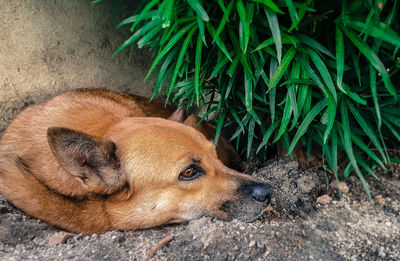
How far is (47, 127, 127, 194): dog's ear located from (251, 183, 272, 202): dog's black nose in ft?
2.94

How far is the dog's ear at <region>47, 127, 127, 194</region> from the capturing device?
220cm

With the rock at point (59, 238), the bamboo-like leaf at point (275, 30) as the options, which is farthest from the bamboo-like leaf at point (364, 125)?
the rock at point (59, 238)

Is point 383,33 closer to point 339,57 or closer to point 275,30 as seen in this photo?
point 339,57

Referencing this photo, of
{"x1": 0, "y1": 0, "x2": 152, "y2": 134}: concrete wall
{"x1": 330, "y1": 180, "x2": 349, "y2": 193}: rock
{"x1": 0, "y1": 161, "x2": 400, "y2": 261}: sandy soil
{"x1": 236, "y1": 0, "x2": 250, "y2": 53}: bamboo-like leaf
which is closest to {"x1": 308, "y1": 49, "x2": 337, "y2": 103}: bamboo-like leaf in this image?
{"x1": 236, "y1": 0, "x2": 250, "y2": 53}: bamboo-like leaf

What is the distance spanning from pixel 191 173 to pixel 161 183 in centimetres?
22

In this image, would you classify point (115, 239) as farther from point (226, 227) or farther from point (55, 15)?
point (55, 15)

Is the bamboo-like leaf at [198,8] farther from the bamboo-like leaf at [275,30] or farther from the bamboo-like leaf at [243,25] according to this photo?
the bamboo-like leaf at [275,30]

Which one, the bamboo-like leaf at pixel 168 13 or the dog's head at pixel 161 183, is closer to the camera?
the bamboo-like leaf at pixel 168 13

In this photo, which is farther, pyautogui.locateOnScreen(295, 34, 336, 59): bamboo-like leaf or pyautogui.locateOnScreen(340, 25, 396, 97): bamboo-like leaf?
pyautogui.locateOnScreen(295, 34, 336, 59): bamboo-like leaf

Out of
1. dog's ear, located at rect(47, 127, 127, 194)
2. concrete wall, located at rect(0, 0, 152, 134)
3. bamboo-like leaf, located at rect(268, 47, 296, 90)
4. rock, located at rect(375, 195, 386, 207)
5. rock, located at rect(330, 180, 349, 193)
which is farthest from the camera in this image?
concrete wall, located at rect(0, 0, 152, 134)

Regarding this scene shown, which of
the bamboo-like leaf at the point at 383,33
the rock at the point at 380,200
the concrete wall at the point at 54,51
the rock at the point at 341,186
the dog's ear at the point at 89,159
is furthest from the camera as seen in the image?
the concrete wall at the point at 54,51

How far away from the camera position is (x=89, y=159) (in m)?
2.41

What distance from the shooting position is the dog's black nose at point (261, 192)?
8.44 feet

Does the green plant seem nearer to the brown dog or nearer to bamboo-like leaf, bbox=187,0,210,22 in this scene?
bamboo-like leaf, bbox=187,0,210,22
